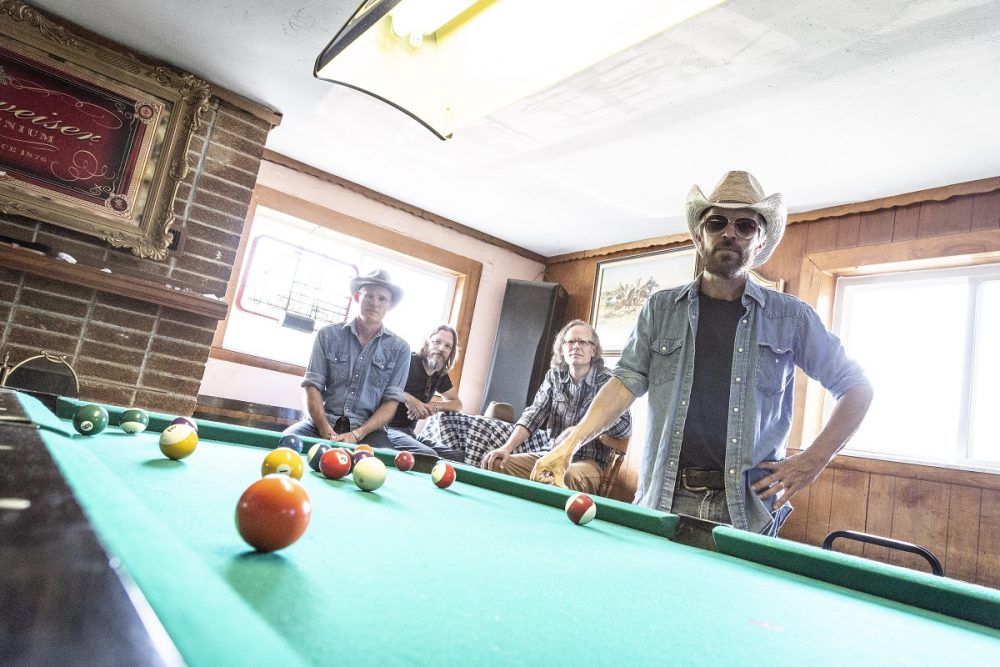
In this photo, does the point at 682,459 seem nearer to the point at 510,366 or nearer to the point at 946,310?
the point at 946,310

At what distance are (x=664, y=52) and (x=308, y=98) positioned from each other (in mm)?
2395

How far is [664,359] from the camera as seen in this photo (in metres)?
2.37

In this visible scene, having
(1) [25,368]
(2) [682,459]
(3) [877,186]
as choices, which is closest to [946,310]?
(3) [877,186]

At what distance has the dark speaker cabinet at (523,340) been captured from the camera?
6074 mm

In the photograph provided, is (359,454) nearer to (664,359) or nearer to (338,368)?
(664,359)

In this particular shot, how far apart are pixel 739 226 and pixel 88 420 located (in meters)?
2.09

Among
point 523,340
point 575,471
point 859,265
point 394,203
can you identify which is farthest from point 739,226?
point 394,203

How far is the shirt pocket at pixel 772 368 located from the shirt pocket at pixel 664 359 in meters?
0.28

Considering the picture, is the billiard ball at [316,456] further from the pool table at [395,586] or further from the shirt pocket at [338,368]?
the shirt pocket at [338,368]

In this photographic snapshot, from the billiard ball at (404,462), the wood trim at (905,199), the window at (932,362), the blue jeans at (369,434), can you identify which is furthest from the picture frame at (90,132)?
the window at (932,362)

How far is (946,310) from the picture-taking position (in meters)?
3.99

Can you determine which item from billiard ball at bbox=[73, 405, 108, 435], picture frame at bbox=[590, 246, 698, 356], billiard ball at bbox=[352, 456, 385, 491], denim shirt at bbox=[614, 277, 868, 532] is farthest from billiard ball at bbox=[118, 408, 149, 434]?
picture frame at bbox=[590, 246, 698, 356]

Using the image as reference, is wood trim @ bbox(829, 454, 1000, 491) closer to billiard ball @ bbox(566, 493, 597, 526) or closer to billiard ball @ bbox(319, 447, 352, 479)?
billiard ball @ bbox(566, 493, 597, 526)

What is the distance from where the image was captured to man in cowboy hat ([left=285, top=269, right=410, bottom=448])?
161 inches
